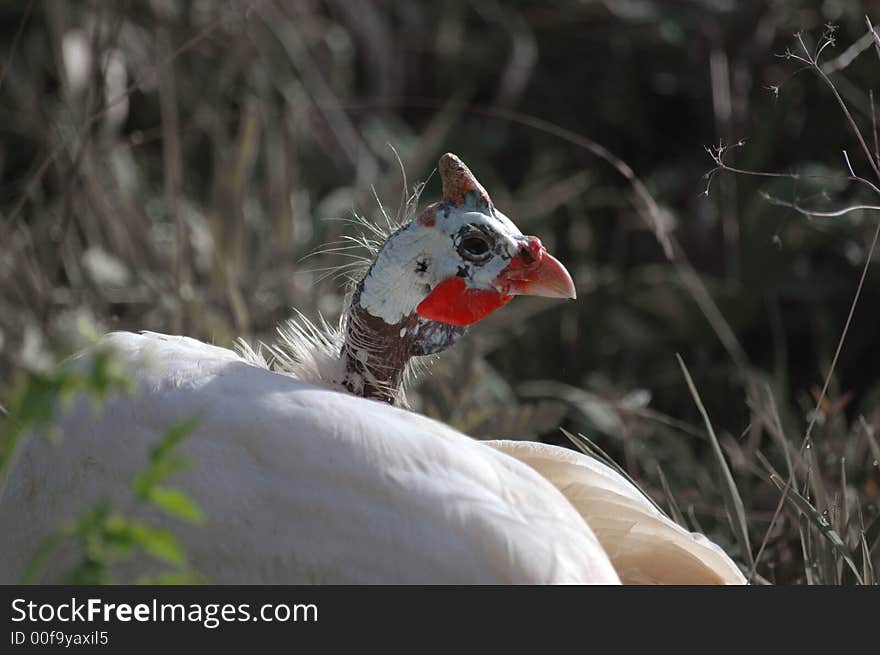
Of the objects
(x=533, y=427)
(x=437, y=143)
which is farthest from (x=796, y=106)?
(x=533, y=427)

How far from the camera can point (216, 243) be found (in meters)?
3.48

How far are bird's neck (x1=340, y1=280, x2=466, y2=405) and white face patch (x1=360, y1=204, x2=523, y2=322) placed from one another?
36mm

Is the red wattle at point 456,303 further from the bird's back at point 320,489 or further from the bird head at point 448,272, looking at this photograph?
the bird's back at point 320,489

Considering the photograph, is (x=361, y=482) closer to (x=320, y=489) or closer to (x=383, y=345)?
(x=320, y=489)

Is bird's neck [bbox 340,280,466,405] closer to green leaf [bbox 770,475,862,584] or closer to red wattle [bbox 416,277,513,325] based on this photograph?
red wattle [bbox 416,277,513,325]

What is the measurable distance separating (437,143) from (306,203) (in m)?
0.43

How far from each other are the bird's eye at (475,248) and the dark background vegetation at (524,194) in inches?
21.9

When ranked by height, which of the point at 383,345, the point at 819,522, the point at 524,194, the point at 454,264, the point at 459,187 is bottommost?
the point at 819,522

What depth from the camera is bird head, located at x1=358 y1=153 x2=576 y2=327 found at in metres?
2.14

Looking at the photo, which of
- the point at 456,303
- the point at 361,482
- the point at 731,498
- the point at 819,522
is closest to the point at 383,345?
the point at 456,303

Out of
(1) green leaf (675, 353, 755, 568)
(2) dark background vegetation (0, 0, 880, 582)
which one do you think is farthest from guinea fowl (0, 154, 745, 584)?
(2) dark background vegetation (0, 0, 880, 582)

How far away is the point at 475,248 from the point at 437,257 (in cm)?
6

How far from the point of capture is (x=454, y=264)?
2.14 m
